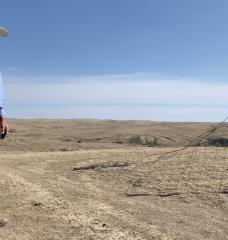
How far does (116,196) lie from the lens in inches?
388

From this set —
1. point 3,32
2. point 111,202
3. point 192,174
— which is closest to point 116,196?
point 111,202

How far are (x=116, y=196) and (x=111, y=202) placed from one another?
685 mm

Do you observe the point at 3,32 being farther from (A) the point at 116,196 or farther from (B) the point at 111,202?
(A) the point at 116,196

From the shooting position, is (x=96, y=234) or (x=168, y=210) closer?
(x=96, y=234)

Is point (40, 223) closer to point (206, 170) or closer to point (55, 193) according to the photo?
point (55, 193)

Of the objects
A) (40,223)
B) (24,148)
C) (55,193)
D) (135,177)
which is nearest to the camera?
(40,223)

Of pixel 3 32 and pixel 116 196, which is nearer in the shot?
pixel 3 32

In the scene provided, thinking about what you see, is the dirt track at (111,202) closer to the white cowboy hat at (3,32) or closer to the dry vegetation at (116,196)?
the dry vegetation at (116,196)

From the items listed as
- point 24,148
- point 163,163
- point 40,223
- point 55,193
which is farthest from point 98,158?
point 24,148

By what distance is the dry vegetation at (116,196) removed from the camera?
723cm

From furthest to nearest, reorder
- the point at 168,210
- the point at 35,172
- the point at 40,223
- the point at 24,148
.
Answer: the point at 24,148
the point at 35,172
the point at 168,210
the point at 40,223

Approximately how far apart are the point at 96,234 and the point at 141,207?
6.15 feet

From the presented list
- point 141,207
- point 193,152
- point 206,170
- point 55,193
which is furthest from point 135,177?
point 193,152

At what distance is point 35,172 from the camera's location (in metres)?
13.1
